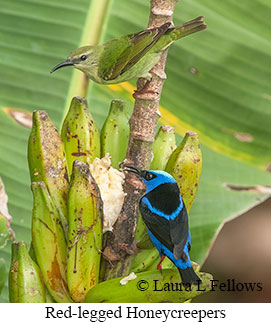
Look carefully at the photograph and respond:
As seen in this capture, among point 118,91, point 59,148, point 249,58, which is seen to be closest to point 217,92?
point 249,58

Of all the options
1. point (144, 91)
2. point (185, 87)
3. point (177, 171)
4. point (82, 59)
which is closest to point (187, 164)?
point (177, 171)

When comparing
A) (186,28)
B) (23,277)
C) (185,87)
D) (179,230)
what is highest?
(186,28)

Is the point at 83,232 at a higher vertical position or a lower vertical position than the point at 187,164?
lower

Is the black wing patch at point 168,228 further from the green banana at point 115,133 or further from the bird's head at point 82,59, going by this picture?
the bird's head at point 82,59

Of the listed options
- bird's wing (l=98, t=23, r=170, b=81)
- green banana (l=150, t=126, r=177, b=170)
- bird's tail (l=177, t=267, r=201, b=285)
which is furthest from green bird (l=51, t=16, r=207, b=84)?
bird's tail (l=177, t=267, r=201, b=285)

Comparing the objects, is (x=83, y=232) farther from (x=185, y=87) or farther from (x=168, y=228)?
(x=185, y=87)

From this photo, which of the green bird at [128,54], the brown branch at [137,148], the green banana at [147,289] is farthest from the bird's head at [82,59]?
the green banana at [147,289]
